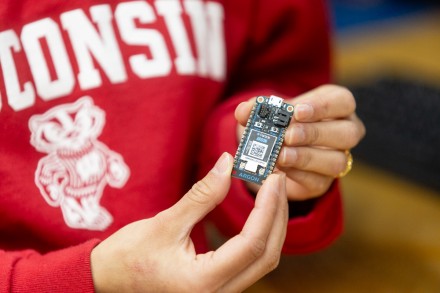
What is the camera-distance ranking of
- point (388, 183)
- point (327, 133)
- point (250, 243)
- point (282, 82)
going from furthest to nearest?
point (388, 183)
point (282, 82)
point (327, 133)
point (250, 243)

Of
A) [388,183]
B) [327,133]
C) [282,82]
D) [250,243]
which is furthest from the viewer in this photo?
[388,183]

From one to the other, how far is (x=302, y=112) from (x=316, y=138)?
44 mm

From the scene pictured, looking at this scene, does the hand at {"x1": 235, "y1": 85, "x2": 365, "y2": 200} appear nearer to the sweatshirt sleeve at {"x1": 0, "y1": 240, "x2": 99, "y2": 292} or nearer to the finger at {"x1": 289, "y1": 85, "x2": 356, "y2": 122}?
the finger at {"x1": 289, "y1": 85, "x2": 356, "y2": 122}

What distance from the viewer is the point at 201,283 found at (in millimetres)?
452

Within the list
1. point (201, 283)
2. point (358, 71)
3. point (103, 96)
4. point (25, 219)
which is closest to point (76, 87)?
point (103, 96)

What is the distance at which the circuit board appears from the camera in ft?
1.58

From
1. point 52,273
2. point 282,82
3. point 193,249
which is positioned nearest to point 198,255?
point 193,249

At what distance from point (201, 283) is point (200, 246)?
0.20 meters

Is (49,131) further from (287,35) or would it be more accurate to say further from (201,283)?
(287,35)

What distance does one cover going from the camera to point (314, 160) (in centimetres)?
55

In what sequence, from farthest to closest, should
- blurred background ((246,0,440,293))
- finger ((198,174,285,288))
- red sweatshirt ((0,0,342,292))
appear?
blurred background ((246,0,440,293)) → red sweatshirt ((0,0,342,292)) → finger ((198,174,285,288))

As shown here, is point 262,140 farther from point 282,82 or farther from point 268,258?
point 282,82

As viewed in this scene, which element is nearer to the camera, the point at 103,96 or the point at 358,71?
the point at 103,96

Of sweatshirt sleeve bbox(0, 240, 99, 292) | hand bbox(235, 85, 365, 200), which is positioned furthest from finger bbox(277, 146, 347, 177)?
sweatshirt sleeve bbox(0, 240, 99, 292)
